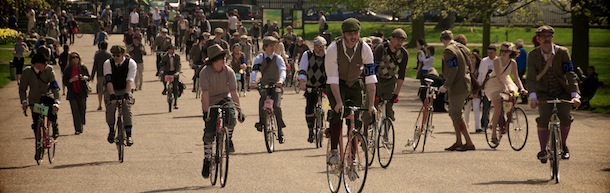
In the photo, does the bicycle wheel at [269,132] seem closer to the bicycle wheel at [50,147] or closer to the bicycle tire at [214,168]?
the bicycle wheel at [50,147]

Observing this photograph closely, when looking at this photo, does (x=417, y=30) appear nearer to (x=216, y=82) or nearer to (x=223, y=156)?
(x=216, y=82)

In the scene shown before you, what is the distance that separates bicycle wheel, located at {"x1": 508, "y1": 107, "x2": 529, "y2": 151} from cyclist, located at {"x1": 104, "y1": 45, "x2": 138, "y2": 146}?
5.26 meters

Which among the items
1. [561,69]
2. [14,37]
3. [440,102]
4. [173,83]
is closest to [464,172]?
[561,69]

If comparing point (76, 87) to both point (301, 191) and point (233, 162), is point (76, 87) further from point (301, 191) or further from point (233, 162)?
point (301, 191)

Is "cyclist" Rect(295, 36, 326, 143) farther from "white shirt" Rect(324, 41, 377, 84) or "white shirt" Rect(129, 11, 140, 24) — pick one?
"white shirt" Rect(129, 11, 140, 24)

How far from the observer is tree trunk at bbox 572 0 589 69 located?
34.5m

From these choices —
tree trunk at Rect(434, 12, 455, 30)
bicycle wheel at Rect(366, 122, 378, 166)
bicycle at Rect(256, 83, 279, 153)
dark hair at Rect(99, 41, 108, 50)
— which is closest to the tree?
dark hair at Rect(99, 41, 108, 50)

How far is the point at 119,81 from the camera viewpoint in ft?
59.9

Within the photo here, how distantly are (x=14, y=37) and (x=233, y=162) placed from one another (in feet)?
149

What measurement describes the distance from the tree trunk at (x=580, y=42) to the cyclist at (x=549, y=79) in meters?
19.3

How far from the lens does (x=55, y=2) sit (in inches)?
2938

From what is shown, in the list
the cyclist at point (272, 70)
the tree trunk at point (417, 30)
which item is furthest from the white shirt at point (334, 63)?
the tree trunk at point (417, 30)

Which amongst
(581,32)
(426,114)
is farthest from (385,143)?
(581,32)

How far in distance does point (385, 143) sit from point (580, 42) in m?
20.2
